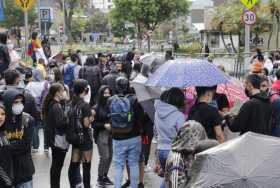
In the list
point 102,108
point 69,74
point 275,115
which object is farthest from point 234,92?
point 69,74

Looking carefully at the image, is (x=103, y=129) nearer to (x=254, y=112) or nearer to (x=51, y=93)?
(x=51, y=93)

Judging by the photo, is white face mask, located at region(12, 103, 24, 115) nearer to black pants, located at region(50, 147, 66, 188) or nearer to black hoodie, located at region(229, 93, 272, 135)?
black pants, located at region(50, 147, 66, 188)

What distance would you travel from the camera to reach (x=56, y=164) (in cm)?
764

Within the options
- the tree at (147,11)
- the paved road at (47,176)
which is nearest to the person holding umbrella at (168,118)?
the paved road at (47,176)

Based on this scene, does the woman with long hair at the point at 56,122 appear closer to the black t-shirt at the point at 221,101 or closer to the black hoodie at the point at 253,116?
the black t-shirt at the point at 221,101

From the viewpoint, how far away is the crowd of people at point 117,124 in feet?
18.9

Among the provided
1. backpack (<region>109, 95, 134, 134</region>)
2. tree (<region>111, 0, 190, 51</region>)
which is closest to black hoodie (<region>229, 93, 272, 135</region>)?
backpack (<region>109, 95, 134, 134</region>)

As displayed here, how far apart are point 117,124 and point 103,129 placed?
878 millimetres

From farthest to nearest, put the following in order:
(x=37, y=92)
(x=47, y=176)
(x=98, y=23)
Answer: (x=98, y=23)
(x=37, y=92)
(x=47, y=176)

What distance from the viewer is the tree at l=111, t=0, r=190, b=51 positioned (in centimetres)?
3872

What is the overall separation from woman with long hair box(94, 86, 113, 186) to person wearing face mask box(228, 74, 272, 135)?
2.11 metres

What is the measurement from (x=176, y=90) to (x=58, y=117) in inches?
70.2

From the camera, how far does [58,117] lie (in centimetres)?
738

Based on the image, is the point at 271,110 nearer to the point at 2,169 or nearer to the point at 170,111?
the point at 170,111
